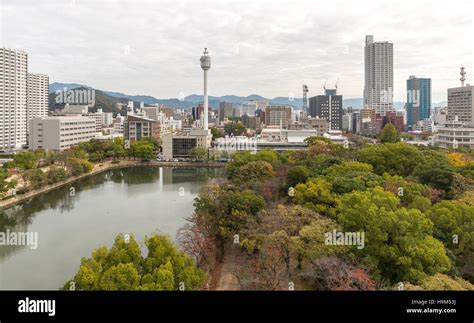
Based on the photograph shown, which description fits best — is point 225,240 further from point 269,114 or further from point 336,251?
point 269,114

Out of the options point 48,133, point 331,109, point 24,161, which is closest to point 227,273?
point 24,161

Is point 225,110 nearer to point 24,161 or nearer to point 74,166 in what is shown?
point 74,166

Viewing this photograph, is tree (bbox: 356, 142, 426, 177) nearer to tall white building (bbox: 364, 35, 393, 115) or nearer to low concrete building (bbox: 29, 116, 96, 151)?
tall white building (bbox: 364, 35, 393, 115)

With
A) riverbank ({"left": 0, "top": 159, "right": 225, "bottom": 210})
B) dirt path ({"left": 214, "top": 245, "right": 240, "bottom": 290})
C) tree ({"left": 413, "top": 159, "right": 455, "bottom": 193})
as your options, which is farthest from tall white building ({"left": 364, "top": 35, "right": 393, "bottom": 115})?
dirt path ({"left": 214, "top": 245, "right": 240, "bottom": 290})

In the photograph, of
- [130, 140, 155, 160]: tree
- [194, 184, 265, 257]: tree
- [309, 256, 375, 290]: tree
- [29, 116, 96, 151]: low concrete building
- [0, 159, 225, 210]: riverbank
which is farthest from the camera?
[130, 140, 155, 160]: tree

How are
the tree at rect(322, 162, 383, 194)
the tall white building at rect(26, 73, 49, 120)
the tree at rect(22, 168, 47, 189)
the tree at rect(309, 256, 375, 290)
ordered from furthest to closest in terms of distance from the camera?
the tall white building at rect(26, 73, 49, 120)
the tree at rect(22, 168, 47, 189)
the tree at rect(322, 162, 383, 194)
the tree at rect(309, 256, 375, 290)

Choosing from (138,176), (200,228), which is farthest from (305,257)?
(138,176)
